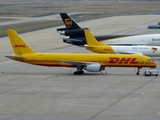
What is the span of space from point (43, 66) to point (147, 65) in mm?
15694

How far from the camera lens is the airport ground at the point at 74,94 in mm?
51750

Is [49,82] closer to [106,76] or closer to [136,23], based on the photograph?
[106,76]

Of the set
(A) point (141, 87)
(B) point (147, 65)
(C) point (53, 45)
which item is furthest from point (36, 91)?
(C) point (53, 45)

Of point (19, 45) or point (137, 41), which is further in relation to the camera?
point (137, 41)

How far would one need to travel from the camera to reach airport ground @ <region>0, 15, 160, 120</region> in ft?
170

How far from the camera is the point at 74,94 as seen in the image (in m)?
62.3

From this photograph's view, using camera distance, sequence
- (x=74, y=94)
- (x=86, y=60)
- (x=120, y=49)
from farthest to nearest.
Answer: (x=120, y=49) < (x=86, y=60) < (x=74, y=94)

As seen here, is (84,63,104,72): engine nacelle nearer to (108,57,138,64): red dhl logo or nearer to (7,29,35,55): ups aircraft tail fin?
(108,57,138,64): red dhl logo

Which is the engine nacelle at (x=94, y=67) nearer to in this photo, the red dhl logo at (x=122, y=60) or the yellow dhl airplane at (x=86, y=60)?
the yellow dhl airplane at (x=86, y=60)

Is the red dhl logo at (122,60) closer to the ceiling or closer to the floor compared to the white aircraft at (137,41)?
closer to the floor

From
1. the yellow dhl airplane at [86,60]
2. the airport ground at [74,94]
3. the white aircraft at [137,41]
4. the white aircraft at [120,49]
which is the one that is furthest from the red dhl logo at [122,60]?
the white aircraft at [137,41]

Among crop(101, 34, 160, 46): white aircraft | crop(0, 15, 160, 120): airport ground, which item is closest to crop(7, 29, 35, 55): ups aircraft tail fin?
crop(0, 15, 160, 120): airport ground

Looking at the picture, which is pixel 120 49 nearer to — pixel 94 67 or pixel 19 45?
pixel 94 67

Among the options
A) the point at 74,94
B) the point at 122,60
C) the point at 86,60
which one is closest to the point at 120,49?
the point at 122,60
